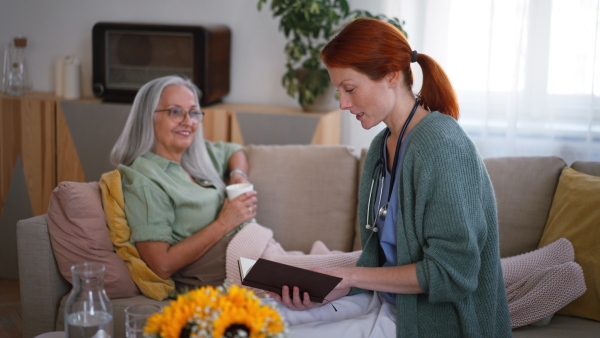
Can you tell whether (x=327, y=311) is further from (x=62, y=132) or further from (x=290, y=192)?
(x=62, y=132)

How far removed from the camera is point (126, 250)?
6.96 ft

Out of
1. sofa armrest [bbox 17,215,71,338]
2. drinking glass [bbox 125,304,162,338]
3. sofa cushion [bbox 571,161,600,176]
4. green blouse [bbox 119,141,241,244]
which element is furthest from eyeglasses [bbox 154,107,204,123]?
sofa cushion [bbox 571,161,600,176]

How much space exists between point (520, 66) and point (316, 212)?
118 centimetres

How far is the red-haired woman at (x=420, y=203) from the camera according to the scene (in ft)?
4.86

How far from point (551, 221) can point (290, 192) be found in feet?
3.15

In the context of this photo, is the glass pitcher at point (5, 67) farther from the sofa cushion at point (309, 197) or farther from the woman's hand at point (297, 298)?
the woman's hand at point (297, 298)

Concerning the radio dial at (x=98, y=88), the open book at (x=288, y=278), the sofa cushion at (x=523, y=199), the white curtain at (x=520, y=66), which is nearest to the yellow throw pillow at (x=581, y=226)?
the sofa cushion at (x=523, y=199)

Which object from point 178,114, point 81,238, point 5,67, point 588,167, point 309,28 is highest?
point 309,28

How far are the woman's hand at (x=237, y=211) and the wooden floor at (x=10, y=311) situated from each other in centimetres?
116

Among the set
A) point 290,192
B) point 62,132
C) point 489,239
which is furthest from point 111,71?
point 489,239

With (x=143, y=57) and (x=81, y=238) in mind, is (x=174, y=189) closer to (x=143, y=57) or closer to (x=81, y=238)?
(x=81, y=238)

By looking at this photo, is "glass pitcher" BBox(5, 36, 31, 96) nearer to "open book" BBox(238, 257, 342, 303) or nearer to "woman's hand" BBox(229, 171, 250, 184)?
"woman's hand" BBox(229, 171, 250, 184)

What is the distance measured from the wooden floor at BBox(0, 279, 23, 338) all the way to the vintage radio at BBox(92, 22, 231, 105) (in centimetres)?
107

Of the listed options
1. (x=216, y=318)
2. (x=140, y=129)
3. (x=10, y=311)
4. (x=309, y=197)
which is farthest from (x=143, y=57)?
(x=216, y=318)
